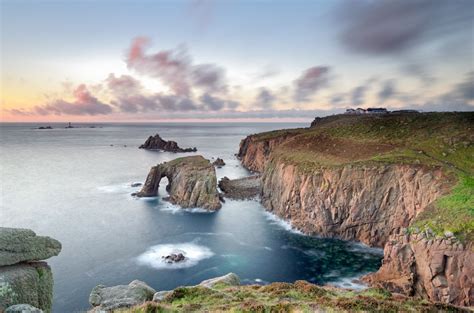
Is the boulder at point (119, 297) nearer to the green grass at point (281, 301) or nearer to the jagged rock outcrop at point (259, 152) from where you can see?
the green grass at point (281, 301)

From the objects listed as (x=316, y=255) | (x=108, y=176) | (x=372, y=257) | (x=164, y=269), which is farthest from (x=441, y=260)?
(x=108, y=176)

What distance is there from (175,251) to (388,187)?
41558 millimetres

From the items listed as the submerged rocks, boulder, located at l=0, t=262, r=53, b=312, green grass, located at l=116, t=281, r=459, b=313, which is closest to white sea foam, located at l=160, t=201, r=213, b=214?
the submerged rocks

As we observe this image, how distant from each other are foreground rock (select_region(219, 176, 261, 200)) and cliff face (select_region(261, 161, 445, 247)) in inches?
939

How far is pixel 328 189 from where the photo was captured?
67.1m

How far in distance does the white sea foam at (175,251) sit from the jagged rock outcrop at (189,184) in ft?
71.9

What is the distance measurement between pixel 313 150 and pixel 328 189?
62.2 ft

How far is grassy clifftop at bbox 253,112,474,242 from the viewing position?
43206 millimetres

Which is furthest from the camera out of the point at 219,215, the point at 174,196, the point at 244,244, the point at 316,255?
the point at 174,196

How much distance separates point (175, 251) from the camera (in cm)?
5844

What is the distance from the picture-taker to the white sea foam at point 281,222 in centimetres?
6906

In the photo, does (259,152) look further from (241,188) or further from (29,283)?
(29,283)

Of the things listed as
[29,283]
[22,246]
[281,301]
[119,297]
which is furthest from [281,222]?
[22,246]

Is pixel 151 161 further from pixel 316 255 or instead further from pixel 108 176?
pixel 316 255
